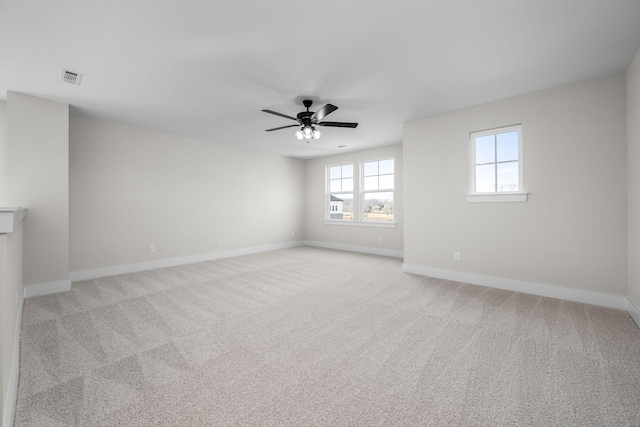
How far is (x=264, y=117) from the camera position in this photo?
4.10 m

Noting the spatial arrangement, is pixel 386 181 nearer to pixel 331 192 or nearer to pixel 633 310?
pixel 331 192

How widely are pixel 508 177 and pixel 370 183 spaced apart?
317 centimetres

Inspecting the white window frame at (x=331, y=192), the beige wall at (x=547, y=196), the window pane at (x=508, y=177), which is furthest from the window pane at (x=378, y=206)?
the window pane at (x=508, y=177)

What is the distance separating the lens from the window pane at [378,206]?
612cm

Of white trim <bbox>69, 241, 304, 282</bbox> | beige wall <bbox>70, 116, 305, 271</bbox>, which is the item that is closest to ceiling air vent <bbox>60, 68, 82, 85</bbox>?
beige wall <bbox>70, 116, 305, 271</bbox>

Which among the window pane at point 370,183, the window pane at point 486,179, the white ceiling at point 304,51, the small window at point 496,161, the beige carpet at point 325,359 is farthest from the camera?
the window pane at point 370,183

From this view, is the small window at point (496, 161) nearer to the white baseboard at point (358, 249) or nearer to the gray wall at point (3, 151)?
the white baseboard at point (358, 249)

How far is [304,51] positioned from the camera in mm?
2385

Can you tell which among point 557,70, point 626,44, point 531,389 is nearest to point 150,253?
point 531,389

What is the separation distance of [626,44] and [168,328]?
4856mm

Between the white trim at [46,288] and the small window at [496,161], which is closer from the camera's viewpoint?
the white trim at [46,288]

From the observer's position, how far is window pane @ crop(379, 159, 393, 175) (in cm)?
608

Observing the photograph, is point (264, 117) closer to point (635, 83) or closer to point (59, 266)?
point (59, 266)

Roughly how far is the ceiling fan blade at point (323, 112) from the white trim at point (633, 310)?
140 inches
